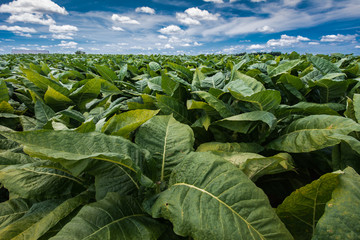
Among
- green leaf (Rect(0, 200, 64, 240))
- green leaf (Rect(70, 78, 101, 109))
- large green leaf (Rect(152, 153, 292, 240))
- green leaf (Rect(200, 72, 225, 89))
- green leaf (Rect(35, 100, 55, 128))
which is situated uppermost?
green leaf (Rect(200, 72, 225, 89))

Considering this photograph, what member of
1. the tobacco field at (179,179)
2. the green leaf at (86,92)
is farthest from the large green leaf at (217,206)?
the green leaf at (86,92)

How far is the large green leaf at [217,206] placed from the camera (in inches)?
30.3

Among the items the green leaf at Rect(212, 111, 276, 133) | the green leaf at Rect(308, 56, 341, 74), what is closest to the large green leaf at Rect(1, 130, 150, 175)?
the green leaf at Rect(212, 111, 276, 133)

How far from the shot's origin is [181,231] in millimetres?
785

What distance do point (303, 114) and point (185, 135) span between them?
41.8 inches

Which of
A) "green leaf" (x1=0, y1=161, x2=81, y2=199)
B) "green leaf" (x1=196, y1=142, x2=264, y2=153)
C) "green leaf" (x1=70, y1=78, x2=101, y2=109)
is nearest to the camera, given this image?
"green leaf" (x1=0, y1=161, x2=81, y2=199)

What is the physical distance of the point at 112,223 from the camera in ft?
2.97

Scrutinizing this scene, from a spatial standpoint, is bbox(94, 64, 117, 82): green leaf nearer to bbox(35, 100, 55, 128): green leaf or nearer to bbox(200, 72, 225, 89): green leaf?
bbox(35, 100, 55, 128): green leaf

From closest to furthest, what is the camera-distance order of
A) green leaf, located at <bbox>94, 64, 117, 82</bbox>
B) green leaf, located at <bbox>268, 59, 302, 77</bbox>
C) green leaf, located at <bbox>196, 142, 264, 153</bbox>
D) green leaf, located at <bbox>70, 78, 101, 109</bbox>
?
1. green leaf, located at <bbox>196, 142, 264, 153</bbox>
2. green leaf, located at <bbox>70, 78, 101, 109</bbox>
3. green leaf, located at <bbox>268, 59, 302, 77</bbox>
4. green leaf, located at <bbox>94, 64, 117, 82</bbox>

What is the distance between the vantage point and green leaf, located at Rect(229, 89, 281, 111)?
1477 millimetres

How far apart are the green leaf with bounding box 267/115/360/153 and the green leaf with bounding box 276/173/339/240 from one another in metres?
0.42

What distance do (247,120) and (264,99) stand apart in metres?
0.20

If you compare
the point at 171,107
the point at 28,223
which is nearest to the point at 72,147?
the point at 28,223

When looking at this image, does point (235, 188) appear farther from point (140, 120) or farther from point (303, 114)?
point (303, 114)
